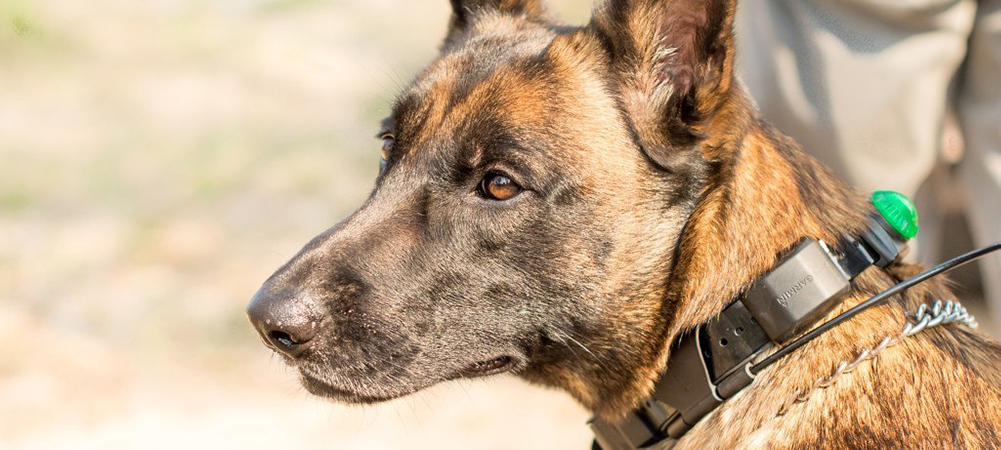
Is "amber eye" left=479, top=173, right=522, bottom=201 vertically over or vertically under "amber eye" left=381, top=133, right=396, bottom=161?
under

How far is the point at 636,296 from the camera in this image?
2768 millimetres

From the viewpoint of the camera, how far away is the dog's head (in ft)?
8.80

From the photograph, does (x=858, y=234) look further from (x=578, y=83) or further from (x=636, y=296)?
(x=578, y=83)

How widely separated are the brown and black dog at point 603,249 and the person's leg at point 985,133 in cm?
93

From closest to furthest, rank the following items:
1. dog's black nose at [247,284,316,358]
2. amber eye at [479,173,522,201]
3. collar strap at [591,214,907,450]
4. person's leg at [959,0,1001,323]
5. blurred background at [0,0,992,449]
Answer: collar strap at [591,214,907,450] < dog's black nose at [247,284,316,358] < amber eye at [479,173,522,201] < person's leg at [959,0,1001,323] < blurred background at [0,0,992,449]

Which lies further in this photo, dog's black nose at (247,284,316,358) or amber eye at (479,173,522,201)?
amber eye at (479,173,522,201)

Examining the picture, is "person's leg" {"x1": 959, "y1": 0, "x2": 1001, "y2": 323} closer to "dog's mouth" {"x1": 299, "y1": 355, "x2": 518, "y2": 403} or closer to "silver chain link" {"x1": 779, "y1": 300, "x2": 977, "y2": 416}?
"silver chain link" {"x1": 779, "y1": 300, "x2": 977, "y2": 416}

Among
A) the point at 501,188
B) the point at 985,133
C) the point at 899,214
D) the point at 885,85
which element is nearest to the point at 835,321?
the point at 899,214

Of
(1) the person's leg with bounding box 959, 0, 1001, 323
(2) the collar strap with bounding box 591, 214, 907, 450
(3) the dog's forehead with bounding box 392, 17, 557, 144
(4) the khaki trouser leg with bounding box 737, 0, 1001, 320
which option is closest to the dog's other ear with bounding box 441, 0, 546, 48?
(3) the dog's forehead with bounding box 392, 17, 557, 144

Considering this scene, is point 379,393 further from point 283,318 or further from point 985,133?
point 985,133

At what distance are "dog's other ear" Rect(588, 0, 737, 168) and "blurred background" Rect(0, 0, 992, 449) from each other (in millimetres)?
2429

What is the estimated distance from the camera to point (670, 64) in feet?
9.14

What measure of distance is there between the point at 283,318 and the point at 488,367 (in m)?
0.64

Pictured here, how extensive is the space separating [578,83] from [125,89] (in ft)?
20.4
